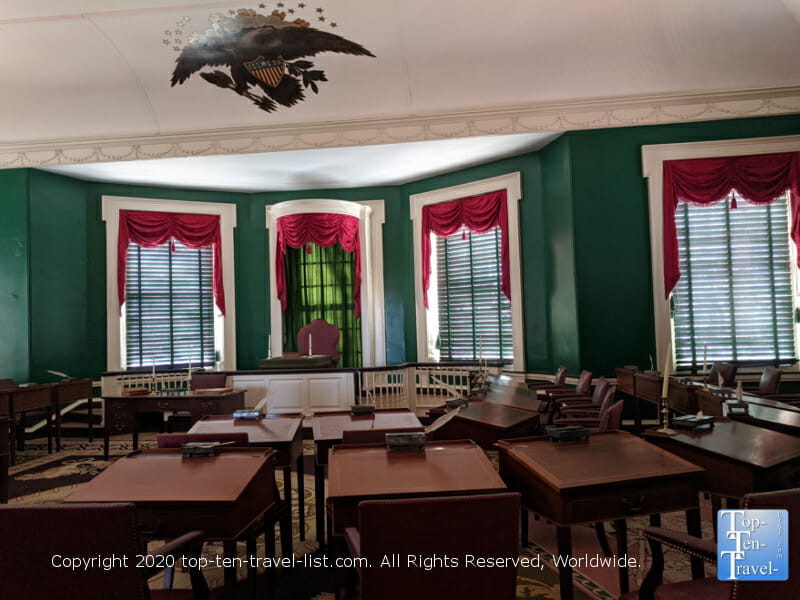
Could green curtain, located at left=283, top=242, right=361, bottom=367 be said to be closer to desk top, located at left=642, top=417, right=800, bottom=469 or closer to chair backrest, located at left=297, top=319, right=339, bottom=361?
chair backrest, located at left=297, top=319, right=339, bottom=361

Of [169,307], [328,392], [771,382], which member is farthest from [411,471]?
[169,307]

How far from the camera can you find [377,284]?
955 centimetres

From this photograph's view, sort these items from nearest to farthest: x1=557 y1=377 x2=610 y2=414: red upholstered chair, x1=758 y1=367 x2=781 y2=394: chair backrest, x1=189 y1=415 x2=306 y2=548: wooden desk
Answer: x1=189 y1=415 x2=306 y2=548: wooden desk < x1=557 y1=377 x2=610 y2=414: red upholstered chair < x1=758 y1=367 x2=781 y2=394: chair backrest

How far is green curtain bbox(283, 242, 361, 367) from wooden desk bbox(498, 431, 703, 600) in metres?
7.27

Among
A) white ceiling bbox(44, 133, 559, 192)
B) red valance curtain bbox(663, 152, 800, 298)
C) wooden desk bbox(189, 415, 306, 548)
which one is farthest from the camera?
white ceiling bbox(44, 133, 559, 192)

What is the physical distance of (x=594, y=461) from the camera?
245 centimetres

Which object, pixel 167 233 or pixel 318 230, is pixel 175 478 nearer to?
pixel 318 230

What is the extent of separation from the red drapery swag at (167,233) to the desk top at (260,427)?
5.86 metres

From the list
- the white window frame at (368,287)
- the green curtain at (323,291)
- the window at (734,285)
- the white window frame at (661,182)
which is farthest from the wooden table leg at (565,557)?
→ the green curtain at (323,291)

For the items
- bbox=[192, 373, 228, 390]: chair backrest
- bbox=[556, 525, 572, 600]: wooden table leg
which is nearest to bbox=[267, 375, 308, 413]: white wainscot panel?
bbox=[192, 373, 228, 390]: chair backrest

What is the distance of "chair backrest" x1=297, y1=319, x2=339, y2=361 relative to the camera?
8969 millimetres

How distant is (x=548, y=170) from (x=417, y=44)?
8.33 feet

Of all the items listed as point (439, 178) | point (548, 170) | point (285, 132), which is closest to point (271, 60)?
point (285, 132)

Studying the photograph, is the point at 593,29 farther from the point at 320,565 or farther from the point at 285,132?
the point at 320,565
